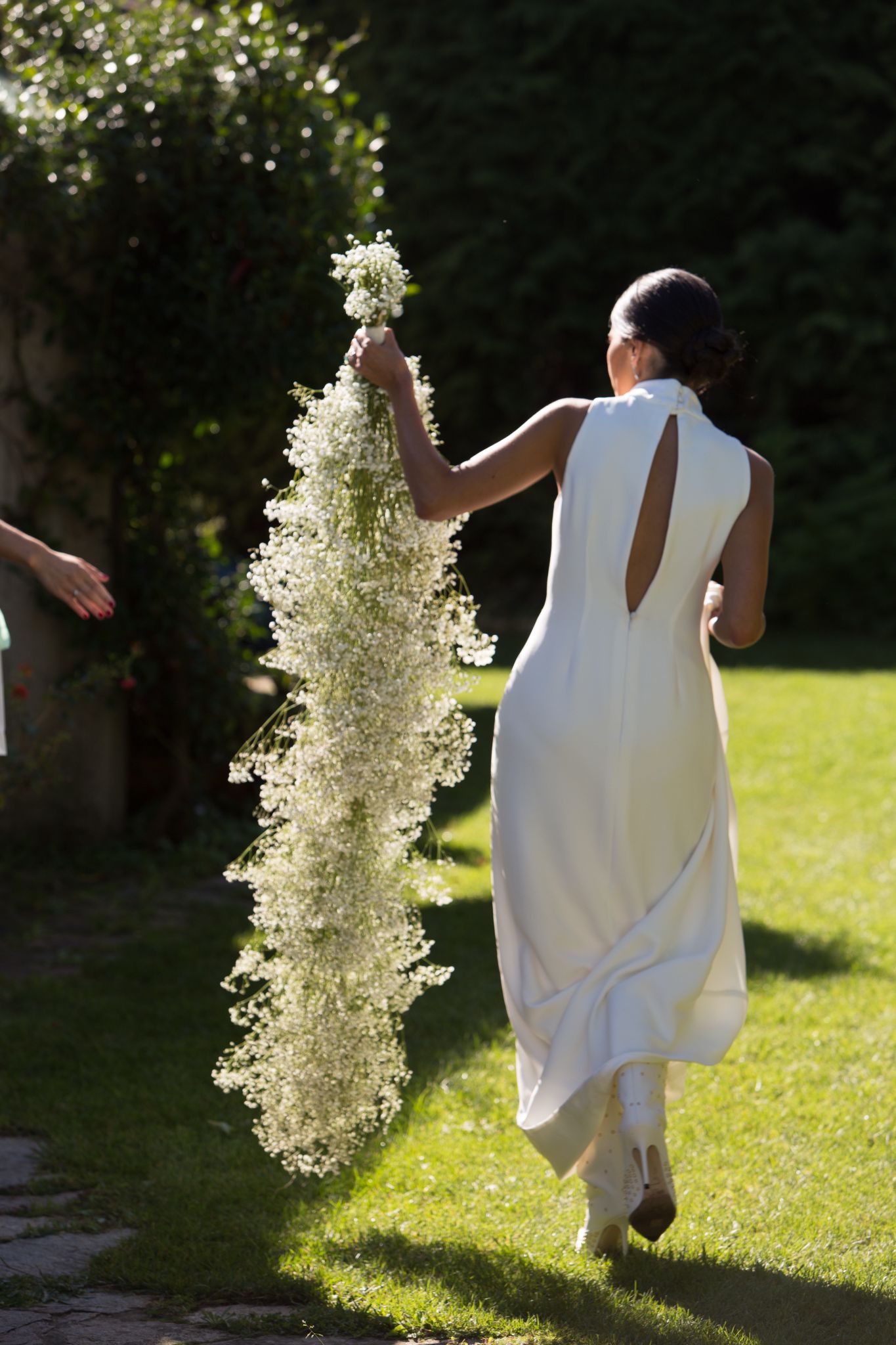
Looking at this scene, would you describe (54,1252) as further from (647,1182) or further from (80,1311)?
(647,1182)

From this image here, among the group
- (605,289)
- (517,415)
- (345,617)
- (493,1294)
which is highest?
(605,289)

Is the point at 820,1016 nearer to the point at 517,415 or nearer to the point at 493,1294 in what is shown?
the point at 493,1294

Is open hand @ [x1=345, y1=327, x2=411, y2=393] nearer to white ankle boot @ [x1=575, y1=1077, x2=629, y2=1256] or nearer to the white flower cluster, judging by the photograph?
the white flower cluster

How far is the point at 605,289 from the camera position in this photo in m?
17.0

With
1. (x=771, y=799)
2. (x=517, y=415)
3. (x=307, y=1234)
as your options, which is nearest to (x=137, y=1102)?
(x=307, y=1234)

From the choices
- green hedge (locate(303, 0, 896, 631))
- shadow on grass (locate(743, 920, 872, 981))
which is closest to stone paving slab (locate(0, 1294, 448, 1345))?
shadow on grass (locate(743, 920, 872, 981))

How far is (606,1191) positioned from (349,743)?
1.08 metres

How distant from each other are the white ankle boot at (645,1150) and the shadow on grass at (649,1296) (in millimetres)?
174

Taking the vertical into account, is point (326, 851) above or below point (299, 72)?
below

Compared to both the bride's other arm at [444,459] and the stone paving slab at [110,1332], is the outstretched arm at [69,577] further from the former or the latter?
the stone paving slab at [110,1332]

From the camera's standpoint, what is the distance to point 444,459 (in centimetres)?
322

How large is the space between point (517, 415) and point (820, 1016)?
1250 cm

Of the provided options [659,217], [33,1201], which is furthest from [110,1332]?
[659,217]

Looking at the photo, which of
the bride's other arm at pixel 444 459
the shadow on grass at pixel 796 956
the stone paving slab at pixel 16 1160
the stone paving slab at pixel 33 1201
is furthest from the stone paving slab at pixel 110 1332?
the shadow on grass at pixel 796 956
